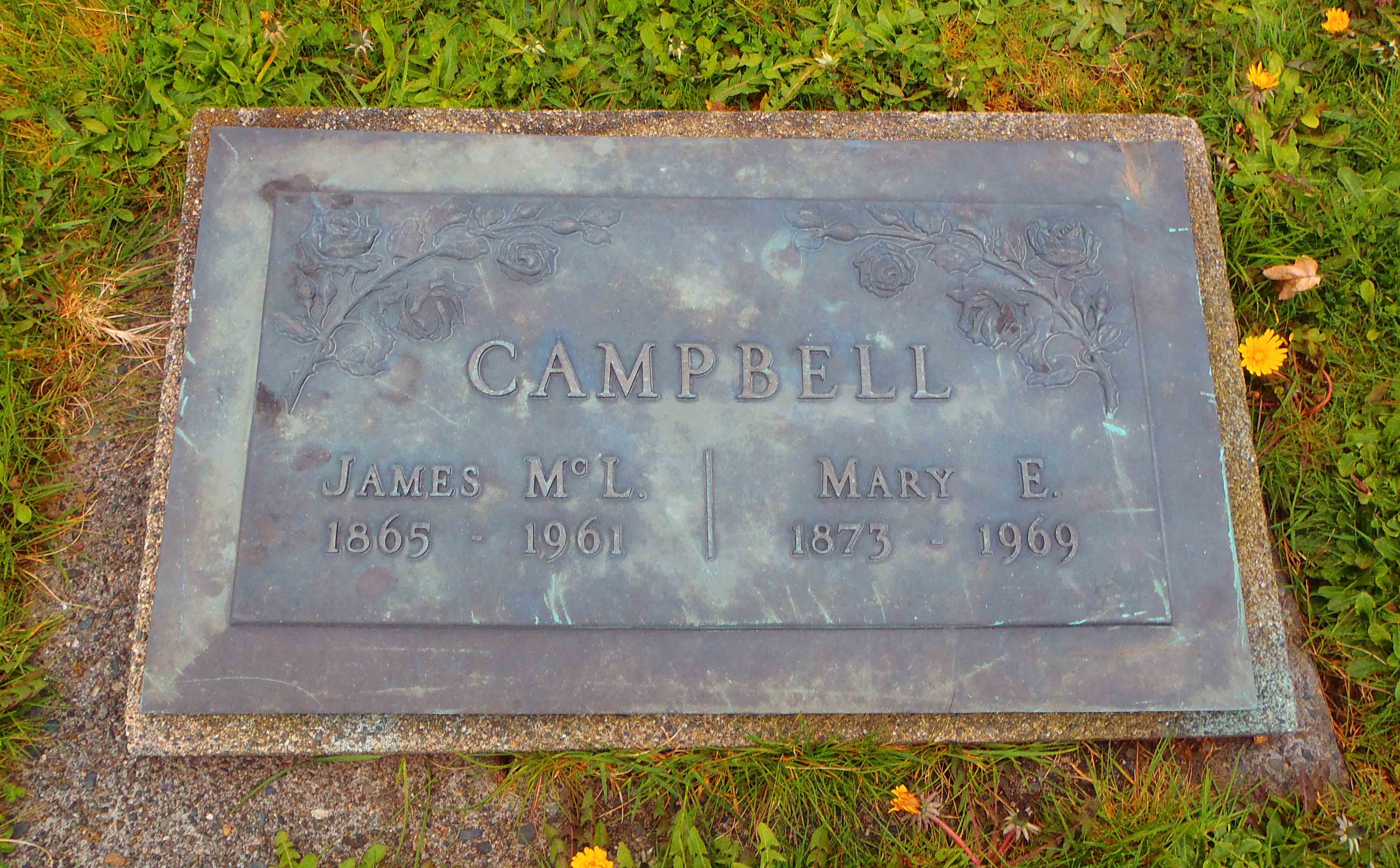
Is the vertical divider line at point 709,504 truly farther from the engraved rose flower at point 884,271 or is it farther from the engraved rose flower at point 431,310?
the engraved rose flower at point 431,310

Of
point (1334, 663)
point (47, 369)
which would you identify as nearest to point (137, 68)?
point (47, 369)

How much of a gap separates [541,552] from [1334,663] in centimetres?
224

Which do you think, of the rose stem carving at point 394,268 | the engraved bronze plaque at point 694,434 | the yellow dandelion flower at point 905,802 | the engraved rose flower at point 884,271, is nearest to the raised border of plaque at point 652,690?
the engraved bronze plaque at point 694,434

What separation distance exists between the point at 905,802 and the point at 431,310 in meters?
1.78

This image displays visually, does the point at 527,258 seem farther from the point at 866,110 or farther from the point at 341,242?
the point at 866,110

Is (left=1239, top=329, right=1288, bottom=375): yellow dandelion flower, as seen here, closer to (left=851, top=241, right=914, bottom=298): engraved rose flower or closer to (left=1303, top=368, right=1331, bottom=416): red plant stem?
(left=1303, top=368, right=1331, bottom=416): red plant stem

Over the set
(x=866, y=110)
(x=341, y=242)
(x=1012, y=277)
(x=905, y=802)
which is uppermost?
(x=866, y=110)

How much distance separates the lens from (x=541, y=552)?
237 centimetres

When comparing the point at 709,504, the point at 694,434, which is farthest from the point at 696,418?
the point at 709,504

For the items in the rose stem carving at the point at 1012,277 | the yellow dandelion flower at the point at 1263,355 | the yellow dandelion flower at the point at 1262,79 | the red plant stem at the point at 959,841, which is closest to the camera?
the red plant stem at the point at 959,841

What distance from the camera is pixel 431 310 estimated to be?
2506 mm

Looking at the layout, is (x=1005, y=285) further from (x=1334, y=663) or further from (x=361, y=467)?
(x=361, y=467)

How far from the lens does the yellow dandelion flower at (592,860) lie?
2327 mm

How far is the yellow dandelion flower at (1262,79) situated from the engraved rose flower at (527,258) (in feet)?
7.73
